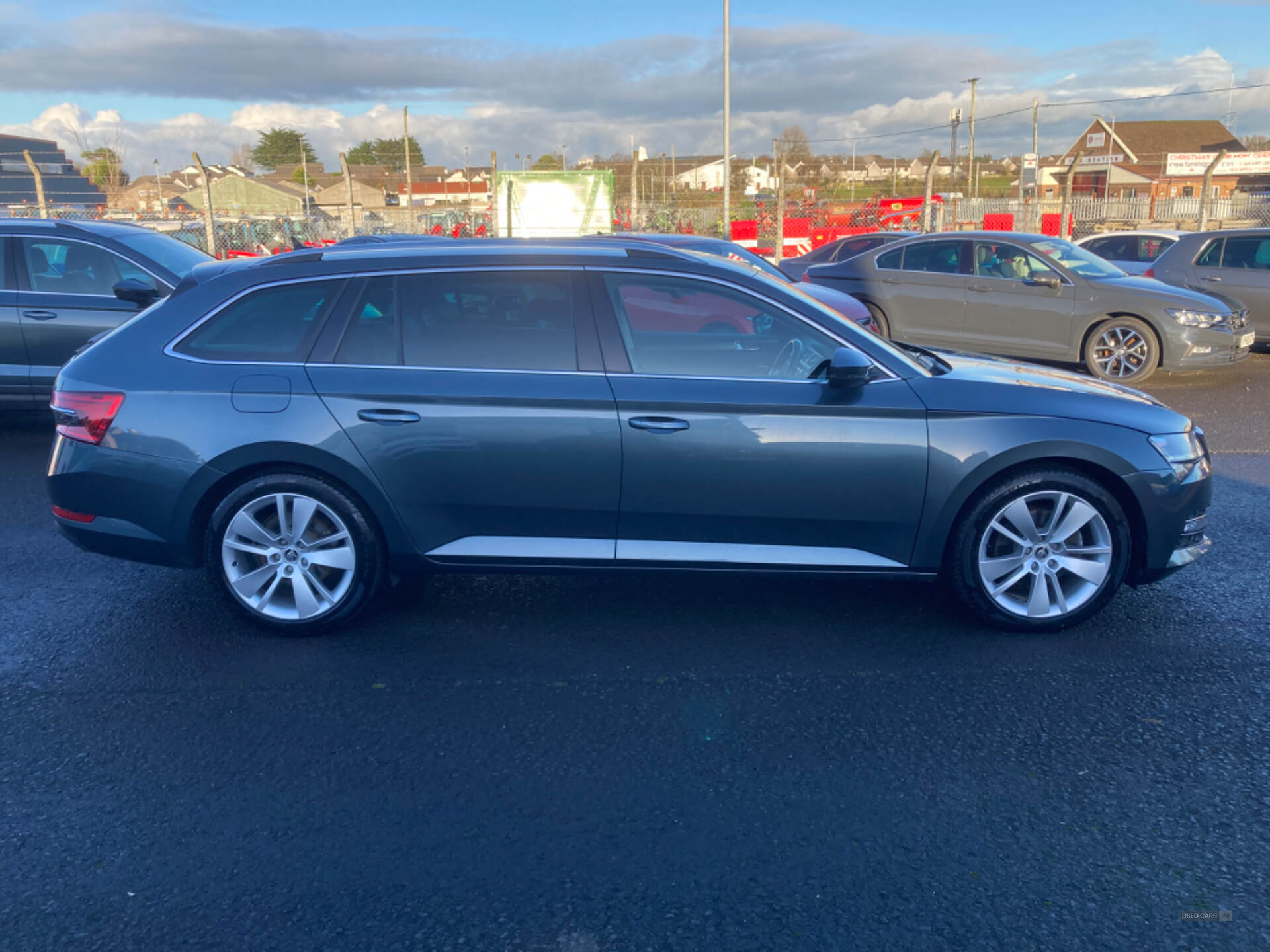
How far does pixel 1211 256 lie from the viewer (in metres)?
12.1

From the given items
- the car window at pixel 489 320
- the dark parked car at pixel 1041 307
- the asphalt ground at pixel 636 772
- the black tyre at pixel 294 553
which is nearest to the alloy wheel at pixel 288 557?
the black tyre at pixel 294 553

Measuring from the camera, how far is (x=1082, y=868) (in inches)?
108

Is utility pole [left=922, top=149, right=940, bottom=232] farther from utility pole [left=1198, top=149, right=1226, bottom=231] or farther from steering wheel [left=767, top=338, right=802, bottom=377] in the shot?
steering wheel [left=767, top=338, right=802, bottom=377]

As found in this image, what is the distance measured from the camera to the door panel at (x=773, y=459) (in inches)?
159

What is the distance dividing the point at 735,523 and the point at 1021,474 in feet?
3.87

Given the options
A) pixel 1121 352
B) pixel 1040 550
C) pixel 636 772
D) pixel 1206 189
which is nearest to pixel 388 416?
pixel 636 772

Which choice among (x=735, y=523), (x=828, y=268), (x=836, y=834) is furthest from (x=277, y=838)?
(x=828, y=268)

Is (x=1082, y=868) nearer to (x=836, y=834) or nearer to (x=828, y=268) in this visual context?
(x=836, y=834)

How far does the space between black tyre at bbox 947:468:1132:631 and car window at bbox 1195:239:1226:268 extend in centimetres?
957

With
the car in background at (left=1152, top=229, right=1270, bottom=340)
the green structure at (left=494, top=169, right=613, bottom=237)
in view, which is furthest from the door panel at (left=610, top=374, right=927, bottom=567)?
the green structure at (left=494, top=169, right=613, bottom=237)

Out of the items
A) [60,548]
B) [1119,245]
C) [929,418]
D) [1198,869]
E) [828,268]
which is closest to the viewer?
[1198,869]

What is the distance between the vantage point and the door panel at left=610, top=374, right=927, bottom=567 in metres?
4.04

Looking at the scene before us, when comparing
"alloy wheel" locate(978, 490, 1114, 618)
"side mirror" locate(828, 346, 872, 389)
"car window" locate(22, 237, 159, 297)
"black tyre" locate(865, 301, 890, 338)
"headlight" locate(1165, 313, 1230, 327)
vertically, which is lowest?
"alloy wheel" locate(978, 490, 1114, 618)

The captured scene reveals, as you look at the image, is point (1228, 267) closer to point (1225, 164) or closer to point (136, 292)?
point (136, 292)
